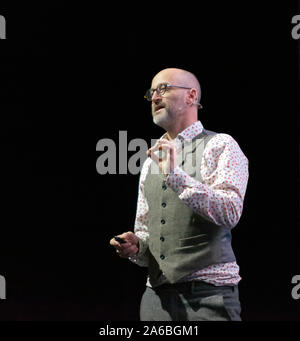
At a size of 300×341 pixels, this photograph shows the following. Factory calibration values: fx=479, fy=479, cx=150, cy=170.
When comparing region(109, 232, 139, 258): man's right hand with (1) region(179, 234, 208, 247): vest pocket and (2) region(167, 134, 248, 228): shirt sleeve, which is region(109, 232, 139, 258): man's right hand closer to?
(1) region(179, 234, 208, 247): vest pocket

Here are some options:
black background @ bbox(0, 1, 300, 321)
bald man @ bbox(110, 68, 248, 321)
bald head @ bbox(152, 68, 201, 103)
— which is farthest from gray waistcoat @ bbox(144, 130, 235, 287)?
black background @ bbox(0, 1, 300, 321)

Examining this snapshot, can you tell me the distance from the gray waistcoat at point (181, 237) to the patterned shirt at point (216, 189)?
3 cm

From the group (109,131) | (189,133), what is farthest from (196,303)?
(109,131)

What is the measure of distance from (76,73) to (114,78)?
0.69 feet

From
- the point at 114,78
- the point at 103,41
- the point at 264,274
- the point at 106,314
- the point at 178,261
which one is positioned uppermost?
the point at 103,41

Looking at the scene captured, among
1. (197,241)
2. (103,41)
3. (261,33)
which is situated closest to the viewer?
(197,241)

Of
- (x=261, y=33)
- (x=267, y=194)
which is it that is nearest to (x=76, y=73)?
(x=261, y=33)

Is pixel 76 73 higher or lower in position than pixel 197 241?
higher

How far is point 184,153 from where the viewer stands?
1592 mm

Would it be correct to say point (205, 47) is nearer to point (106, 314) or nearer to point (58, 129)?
point (58, 129)

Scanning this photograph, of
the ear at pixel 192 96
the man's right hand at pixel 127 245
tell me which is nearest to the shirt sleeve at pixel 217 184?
the ear at pixel 192 96

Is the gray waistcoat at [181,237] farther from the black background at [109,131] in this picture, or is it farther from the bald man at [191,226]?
the black background at [109,131]

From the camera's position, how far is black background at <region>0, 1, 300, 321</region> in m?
2.37

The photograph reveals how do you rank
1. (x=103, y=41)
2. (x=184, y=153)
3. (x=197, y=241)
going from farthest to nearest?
(x=103, y=41), (x=184, y=153), (x=197, y=241)
